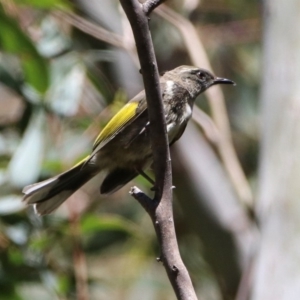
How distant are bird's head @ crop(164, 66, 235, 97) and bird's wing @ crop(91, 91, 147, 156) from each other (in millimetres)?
188

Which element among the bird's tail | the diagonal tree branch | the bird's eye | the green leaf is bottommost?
the bird's tail

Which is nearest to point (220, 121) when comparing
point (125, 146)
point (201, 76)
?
point (201, 76)

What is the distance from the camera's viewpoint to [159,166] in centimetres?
176

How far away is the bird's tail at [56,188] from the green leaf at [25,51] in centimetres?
74

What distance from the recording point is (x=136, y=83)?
12.5 feet

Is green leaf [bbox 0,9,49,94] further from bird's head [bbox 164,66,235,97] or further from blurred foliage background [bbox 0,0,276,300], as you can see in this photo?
bird's head [bbox 164,66,235,97]

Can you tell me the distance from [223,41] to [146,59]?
3.85m

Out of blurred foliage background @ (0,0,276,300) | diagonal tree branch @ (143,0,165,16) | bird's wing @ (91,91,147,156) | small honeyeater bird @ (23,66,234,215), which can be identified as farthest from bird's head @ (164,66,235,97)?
diagonal tree branch @ (143,0,165,16)

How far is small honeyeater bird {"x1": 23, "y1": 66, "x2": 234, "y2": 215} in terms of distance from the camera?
2533 millimetres

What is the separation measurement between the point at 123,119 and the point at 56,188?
1.28 ft

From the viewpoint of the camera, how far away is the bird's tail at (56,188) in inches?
104

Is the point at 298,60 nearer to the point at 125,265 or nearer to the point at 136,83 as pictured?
the point at 136,83

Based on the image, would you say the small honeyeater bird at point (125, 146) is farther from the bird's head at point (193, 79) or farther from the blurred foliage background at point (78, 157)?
the blurred foliage background at point (78, 157)

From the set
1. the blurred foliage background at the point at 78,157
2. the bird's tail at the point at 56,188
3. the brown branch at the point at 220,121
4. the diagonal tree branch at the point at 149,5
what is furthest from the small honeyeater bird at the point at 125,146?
the brown branch at the point at 220,121
